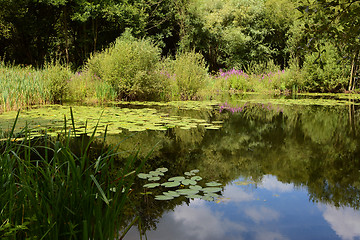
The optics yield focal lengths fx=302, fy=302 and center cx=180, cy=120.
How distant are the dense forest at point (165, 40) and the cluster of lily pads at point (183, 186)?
645cm

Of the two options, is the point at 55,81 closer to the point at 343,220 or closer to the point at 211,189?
the point at 211,189

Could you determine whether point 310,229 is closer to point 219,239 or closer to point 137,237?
point 219,239

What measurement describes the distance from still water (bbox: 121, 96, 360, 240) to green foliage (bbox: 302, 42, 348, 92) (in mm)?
9464

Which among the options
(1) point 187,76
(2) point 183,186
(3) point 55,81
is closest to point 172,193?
(2) point 183,186

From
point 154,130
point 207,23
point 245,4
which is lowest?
point 154,130

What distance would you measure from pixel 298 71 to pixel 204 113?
32.2 feet

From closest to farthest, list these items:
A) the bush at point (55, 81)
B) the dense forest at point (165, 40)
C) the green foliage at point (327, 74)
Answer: the bush at point (55, 81)
the dense forest at point (165, 40)
the green foliage at point (327, 74)

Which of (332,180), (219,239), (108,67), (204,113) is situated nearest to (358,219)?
(332,180)

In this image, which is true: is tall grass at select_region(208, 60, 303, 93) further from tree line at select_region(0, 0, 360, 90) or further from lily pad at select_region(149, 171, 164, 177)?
lily pad at select_region(149, 171, 164, 177)

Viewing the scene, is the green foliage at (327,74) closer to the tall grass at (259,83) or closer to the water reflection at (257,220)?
the tall grass at (259,83)

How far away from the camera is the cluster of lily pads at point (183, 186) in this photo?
8.25ft

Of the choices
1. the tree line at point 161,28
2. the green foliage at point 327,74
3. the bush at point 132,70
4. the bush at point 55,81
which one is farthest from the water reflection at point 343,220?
the tree line at point 161,28

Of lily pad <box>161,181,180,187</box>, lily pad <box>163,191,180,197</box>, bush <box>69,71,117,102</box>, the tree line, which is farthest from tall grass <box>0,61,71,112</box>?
the tree line

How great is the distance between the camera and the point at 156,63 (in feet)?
32.9
